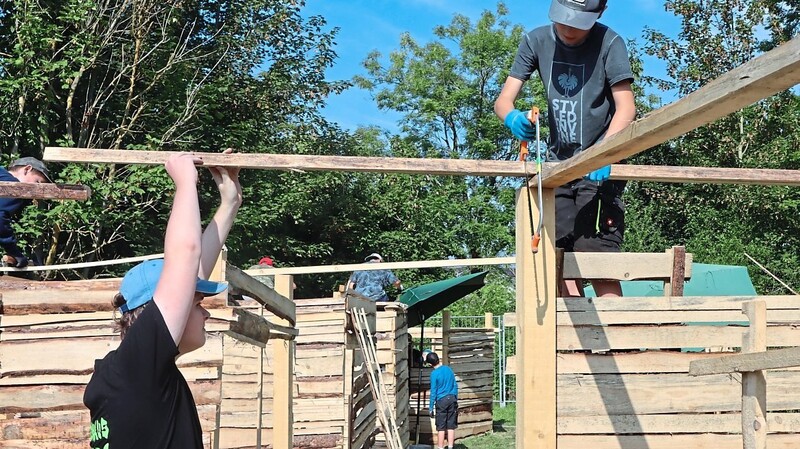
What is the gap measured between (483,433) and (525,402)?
1496cm

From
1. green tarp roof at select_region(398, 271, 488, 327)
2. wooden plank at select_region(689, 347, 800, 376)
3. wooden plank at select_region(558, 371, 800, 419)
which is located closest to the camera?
wooden plank at select_region(689, 347, 800, 376)

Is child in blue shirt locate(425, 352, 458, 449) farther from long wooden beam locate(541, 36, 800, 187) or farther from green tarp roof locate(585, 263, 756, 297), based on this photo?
long wooden beam locate(541, 36, 800, 187)

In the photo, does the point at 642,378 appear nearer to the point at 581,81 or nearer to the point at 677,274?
the point at 677,274

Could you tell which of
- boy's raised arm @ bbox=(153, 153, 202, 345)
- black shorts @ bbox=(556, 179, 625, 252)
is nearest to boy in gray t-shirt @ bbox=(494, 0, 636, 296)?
black shorts @ bbox=(556, 179, 625, 252)

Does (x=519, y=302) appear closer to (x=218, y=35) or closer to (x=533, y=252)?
(x=533, y=252)

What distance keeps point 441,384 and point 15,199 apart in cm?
987

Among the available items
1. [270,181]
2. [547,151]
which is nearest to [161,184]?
[270,181]

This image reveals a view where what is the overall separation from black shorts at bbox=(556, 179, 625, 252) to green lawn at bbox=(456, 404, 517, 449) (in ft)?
38.7

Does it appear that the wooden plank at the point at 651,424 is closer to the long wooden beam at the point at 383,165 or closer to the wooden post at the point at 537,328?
the wooden post at the point at 537,328

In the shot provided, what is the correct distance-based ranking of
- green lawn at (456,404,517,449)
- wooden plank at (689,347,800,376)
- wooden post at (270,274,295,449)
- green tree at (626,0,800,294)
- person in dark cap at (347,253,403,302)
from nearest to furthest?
wooden plank at (689,347,800,376) → wooden post at (270,274,295,449) → person in dark cap at (347,253,403,302) → green lawn at (456,404,517,449) → green tree at (626,0,800,294)

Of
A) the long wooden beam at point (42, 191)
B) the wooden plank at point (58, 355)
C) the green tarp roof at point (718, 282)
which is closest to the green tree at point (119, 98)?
the green tarp roof at point (718, 282)

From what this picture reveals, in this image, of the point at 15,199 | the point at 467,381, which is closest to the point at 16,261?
the point at 15,199

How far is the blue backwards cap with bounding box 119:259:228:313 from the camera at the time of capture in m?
2.41

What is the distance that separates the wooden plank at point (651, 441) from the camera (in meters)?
4.08
